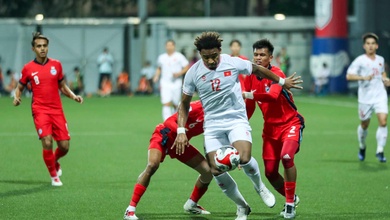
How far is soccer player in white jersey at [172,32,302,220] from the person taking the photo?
1088cm

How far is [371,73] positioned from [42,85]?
242 inches

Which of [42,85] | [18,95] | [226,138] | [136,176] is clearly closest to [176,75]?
[136,176]

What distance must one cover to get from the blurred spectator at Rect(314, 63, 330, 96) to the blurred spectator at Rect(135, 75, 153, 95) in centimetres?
725

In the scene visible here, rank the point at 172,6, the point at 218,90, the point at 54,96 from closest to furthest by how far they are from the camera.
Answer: the point at 218,90, the point at 54,96, the point at 172,6

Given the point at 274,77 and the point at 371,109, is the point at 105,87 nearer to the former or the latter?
the point at 371,109

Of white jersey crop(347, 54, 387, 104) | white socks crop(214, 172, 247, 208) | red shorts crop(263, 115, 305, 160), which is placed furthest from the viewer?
white jersey crop(347, 54, 387, 104)

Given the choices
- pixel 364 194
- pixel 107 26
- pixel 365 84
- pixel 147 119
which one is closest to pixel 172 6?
pixel 107 26

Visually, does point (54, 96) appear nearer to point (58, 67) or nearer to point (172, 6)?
point (58, 67)

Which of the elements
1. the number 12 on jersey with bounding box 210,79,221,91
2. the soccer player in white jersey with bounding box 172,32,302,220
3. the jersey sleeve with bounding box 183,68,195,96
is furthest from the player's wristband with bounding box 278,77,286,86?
the jersey sleeve with bounding box 183,68,195,96

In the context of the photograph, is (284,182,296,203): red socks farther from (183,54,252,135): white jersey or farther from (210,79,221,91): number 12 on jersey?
(210,79,221,91): number 12 on jersey

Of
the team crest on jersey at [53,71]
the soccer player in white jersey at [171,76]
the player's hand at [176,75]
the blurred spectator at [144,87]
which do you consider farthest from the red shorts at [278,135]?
the blurred spectator at [144,87]

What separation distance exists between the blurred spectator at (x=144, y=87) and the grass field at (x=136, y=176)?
637 inches

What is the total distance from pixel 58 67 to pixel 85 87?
29618 millimetres

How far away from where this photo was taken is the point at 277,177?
12.1 m
